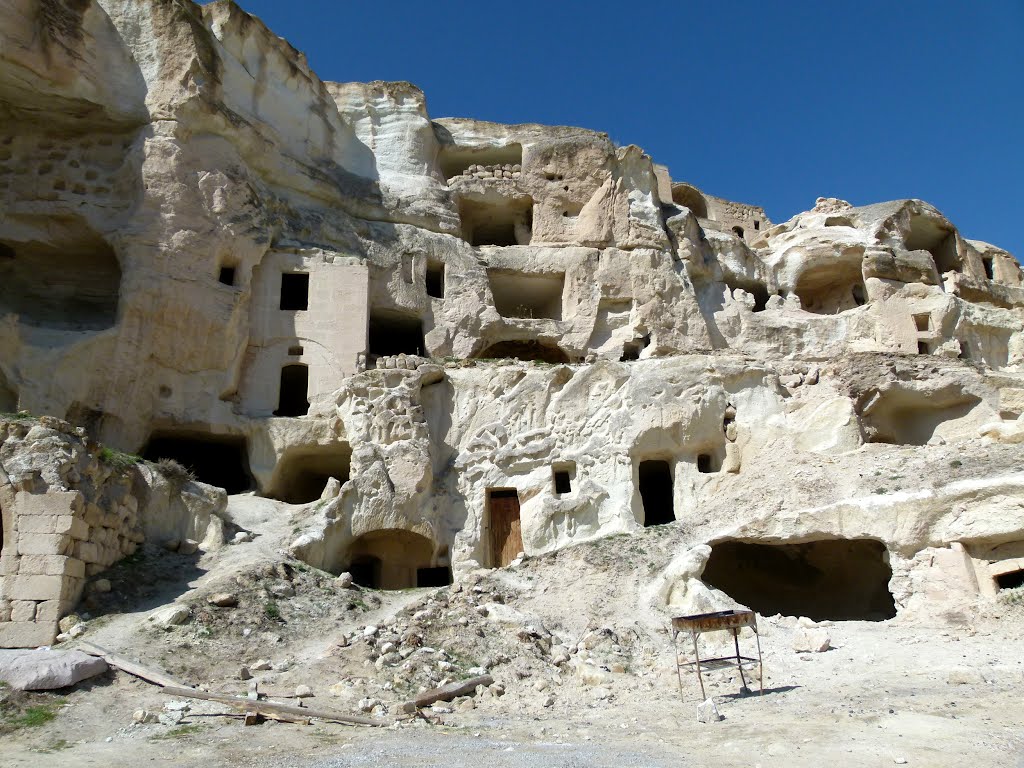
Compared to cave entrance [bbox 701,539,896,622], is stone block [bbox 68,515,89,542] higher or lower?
higher

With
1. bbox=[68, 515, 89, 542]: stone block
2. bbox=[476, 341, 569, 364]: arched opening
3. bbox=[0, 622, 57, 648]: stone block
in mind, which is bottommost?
bbox=[0, 622, 57, 648]: stone block

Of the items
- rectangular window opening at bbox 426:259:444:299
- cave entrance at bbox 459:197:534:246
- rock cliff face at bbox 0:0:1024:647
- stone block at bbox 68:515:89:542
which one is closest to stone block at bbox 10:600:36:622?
stone block at bbox 68:515:89:542

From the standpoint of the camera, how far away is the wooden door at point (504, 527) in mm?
18656

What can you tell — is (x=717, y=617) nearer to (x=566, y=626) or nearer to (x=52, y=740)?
(x=566, y=626)

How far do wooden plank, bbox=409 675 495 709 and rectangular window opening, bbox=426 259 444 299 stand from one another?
15.3m

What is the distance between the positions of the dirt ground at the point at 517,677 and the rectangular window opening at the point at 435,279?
10.4 m

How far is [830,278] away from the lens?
3031cm

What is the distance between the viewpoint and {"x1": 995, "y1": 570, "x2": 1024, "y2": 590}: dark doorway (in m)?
13.8

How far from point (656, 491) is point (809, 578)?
13.2 feet

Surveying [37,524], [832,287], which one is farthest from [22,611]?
[832,287]

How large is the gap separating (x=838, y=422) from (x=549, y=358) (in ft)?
34.4

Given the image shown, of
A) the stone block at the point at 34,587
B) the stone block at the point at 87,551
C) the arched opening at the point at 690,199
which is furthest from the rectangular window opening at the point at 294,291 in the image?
the arched opening at the point at 690,199

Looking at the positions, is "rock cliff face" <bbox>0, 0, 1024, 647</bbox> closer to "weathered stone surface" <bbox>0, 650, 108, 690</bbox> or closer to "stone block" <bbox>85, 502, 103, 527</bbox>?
"stone block" <bbox>85, 502, 103, 527</bbox>

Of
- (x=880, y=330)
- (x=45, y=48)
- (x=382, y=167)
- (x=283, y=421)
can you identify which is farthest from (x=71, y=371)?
(x=880, y=330)
